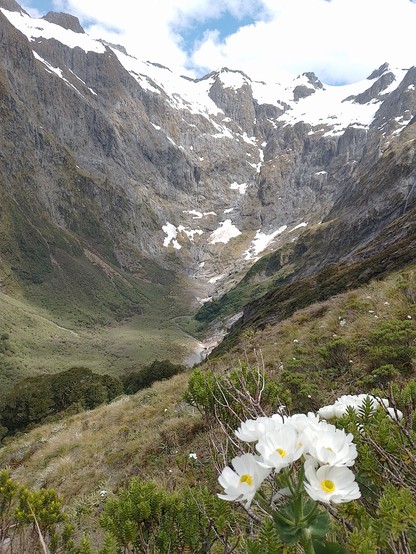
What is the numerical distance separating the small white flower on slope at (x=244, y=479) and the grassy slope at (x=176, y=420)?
4541 mm

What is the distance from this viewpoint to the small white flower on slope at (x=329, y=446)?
1.61 meters

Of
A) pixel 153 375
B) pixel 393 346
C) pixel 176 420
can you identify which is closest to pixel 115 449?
pixel 176 420

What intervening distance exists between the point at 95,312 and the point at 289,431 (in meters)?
192

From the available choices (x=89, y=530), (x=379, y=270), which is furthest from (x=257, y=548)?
(x=379, y=270)

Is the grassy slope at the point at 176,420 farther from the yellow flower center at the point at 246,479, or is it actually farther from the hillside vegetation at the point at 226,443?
the yellow flower center at the point at 246,479

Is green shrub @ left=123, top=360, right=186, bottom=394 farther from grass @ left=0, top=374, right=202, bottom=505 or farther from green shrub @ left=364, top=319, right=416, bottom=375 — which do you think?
green shrub @ left=364, top=319, right=416, bottom=375

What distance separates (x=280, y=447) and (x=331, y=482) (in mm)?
254

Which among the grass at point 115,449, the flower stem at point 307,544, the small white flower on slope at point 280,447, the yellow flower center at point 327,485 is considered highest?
the small white flower on slope at point 280,447

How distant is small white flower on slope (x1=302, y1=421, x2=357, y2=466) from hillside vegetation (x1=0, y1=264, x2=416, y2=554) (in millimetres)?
314

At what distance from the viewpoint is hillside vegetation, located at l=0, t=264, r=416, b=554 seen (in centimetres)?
255

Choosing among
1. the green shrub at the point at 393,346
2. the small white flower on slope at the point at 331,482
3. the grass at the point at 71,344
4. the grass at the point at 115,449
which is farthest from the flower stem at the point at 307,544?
the grass at the point at 71,344

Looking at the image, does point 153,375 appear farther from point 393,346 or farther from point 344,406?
point 344,406

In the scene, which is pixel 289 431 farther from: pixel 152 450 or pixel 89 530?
pixel 152 450

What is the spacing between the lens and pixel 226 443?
10.7 feet
